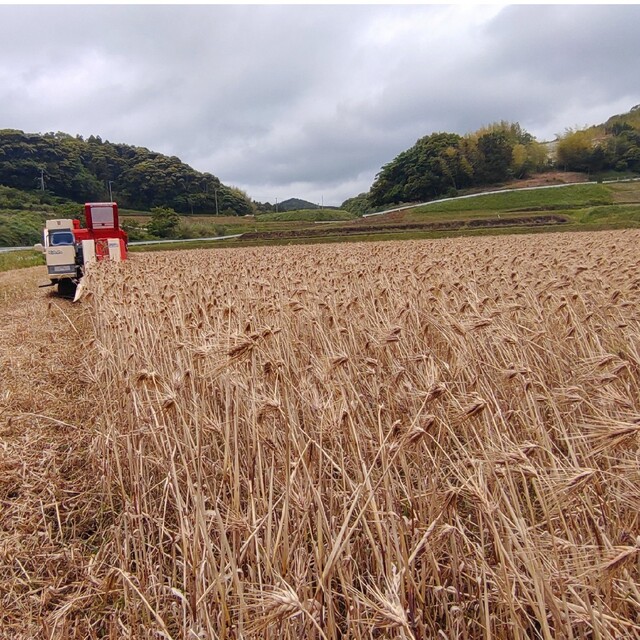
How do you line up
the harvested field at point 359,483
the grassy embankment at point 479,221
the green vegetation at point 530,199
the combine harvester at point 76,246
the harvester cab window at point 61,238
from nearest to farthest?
the harvested field at point 359,483
the combine harvester at point 76,246
the harvester cab window at point 61,238
the grassy embankment at point 479,221
the green vegetation at point 530,199

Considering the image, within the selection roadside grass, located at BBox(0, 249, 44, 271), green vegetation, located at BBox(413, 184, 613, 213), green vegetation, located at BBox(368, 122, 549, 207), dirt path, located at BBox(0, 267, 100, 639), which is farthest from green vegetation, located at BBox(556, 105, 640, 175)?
dirt path, located at BBox(0, 267, 100, 639)

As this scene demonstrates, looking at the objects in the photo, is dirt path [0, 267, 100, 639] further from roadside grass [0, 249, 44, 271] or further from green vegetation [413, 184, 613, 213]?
green vegetation [413, 184, 613, 213]

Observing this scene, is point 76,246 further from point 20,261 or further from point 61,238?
point 20,261

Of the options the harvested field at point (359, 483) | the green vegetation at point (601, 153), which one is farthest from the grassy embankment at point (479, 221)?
the harvested field at point (359, 483)

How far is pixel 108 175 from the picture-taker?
9388 cm

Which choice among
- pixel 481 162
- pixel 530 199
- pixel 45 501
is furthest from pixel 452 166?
pixel 45 501

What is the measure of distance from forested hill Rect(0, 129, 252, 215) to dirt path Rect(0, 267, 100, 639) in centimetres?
8769

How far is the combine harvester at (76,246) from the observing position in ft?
41.9

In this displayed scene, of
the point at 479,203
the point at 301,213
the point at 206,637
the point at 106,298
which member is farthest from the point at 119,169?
the point at 206,637

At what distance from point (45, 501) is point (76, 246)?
1313cm

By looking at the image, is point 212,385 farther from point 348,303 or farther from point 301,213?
point 301,213

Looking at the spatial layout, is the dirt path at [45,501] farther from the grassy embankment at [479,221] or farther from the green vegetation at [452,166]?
the green vegetation at [452,166]

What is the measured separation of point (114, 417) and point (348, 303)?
7.96 ft

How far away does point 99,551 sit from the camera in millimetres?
2758
